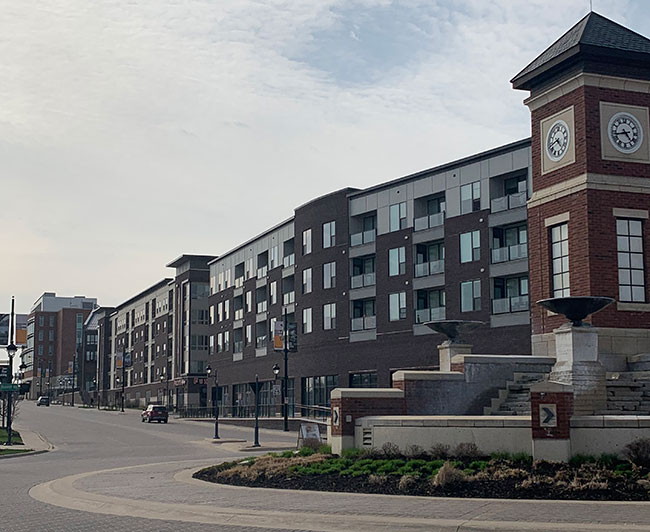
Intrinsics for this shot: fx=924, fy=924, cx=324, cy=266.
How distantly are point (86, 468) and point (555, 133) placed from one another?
54.5 feet

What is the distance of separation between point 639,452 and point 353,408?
668 centimetres

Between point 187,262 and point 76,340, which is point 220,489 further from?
point 76,340

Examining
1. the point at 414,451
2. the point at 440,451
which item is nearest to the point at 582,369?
the point at 440,451

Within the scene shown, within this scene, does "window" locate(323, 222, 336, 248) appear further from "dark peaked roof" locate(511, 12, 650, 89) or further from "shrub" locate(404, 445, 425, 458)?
"shrub" locate(404, 445, 425, 458)

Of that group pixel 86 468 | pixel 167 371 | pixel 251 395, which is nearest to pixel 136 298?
pixel 167 371

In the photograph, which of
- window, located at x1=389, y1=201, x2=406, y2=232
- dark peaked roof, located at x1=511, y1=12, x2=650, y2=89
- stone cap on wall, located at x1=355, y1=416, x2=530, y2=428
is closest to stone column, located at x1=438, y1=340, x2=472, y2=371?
stone cap on wall, located at x1=355, y1=416, x2=530, y2=428

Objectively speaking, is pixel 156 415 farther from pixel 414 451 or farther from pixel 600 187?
pixel 414 451

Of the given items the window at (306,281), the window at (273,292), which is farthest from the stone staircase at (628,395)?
the window at (273,292)

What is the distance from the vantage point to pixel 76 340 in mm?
199000

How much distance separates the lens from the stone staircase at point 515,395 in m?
22.5

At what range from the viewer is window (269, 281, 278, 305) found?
76.8 m

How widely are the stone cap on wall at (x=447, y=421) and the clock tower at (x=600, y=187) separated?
578 centimetres

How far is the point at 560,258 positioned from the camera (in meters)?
24.2

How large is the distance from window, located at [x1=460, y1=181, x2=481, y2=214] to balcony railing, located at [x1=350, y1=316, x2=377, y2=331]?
11.0 meters
